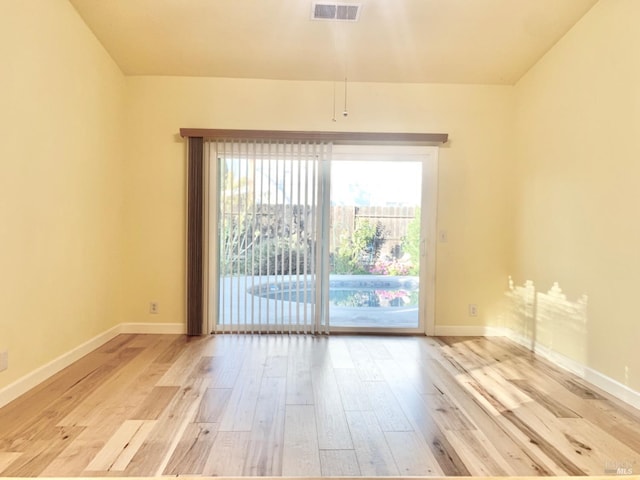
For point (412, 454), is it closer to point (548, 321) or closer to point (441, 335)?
point (548, 321)

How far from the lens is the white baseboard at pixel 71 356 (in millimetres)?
2504

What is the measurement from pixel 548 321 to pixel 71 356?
399cm

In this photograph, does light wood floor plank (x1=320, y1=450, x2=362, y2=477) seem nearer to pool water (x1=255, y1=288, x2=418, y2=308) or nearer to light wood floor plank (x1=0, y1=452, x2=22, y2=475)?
light wood floor plank (x1=0, y1=452, x2=22, y2=475)

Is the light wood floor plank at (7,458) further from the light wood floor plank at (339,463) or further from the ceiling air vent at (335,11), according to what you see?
the ceiling air vent at (335,11)

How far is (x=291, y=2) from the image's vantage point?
10.1 feet

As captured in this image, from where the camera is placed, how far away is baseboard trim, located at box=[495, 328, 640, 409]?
8.58 ft

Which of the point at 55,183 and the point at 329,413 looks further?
the point at 55,183

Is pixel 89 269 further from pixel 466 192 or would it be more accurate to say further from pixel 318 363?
pixel 466 192

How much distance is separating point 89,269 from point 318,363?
2.13m

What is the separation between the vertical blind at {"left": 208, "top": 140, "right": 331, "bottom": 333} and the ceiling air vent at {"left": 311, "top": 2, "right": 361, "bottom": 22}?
1192 millimetres

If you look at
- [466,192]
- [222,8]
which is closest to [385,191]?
[466,192]

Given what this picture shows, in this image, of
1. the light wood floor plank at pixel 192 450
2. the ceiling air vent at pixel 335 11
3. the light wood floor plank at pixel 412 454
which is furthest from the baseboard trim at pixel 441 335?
the ceiling air vent at pixel 335 11

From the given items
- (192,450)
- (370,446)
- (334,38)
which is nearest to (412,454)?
(370,446)

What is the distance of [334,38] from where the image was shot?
349 cm
